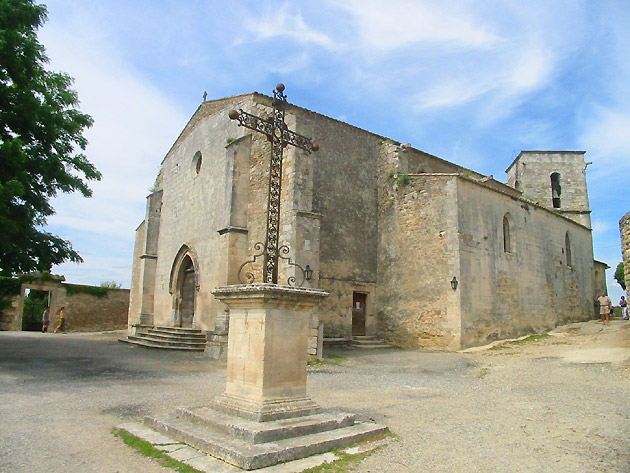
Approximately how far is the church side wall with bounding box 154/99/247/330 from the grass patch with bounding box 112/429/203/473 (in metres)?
8.35

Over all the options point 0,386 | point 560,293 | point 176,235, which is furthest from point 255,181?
point 560,293

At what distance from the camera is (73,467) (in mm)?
4070

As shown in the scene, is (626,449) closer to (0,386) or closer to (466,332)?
(0,386)

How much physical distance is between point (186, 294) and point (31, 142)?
7.69 metres

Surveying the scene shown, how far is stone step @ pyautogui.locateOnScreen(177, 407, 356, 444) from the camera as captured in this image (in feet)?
14.6

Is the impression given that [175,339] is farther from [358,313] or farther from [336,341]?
[358,313]

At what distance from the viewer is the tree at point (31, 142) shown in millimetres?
9870

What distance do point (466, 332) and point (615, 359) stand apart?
465 cm

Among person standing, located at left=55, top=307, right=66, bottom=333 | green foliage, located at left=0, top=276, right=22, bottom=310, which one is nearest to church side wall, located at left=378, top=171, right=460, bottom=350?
person standing, located at left=55, top=307, right=66, bottom=333

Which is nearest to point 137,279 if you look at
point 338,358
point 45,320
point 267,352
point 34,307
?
point 45,320

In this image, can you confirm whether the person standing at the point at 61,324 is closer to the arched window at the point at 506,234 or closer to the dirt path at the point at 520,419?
the dirt path at the point at 520,419

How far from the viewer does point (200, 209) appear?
1673 centimetres

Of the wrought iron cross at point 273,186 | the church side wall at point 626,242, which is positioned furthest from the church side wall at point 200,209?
the church side wall at point 626,242

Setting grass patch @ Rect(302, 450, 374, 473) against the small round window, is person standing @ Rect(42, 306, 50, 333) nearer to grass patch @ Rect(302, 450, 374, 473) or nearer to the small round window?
the small round window
